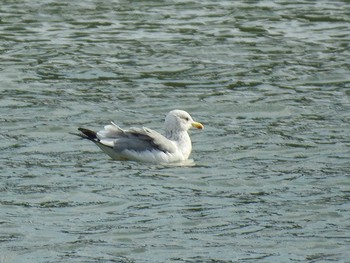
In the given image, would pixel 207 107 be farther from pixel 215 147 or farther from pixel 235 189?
pixel 235 189


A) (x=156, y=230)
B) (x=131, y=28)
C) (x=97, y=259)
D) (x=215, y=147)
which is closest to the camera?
(x=97, y=259)

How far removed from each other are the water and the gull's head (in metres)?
0.33

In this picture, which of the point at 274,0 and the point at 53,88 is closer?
the point at 53,88

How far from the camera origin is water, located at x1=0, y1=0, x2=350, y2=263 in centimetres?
1200

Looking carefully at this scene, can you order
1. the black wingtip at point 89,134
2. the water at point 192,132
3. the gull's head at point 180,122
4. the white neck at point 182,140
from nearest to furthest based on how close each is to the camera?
the water at point 192,132, the black wingtip at point 89,134, the white neck at point 182,140, the gull's head at point 180,122

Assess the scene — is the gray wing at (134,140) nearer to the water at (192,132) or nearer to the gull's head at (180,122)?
the water at (192,132)

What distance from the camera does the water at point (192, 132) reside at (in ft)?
39.4

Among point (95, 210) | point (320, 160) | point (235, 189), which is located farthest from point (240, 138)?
point (95, 210)

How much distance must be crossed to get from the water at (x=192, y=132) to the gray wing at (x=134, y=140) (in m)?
0.23

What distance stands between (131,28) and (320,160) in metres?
8.58

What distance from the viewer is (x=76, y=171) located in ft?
48.0

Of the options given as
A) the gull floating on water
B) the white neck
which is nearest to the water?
the gull floating on water

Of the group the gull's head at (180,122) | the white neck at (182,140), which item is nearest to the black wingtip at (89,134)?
the white neck at (182,140)

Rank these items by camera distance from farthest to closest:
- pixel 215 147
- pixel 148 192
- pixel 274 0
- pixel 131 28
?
1. pixel 274 0
2. pixel 131 28
3. pixel 215 147
4. pixel 148 192
